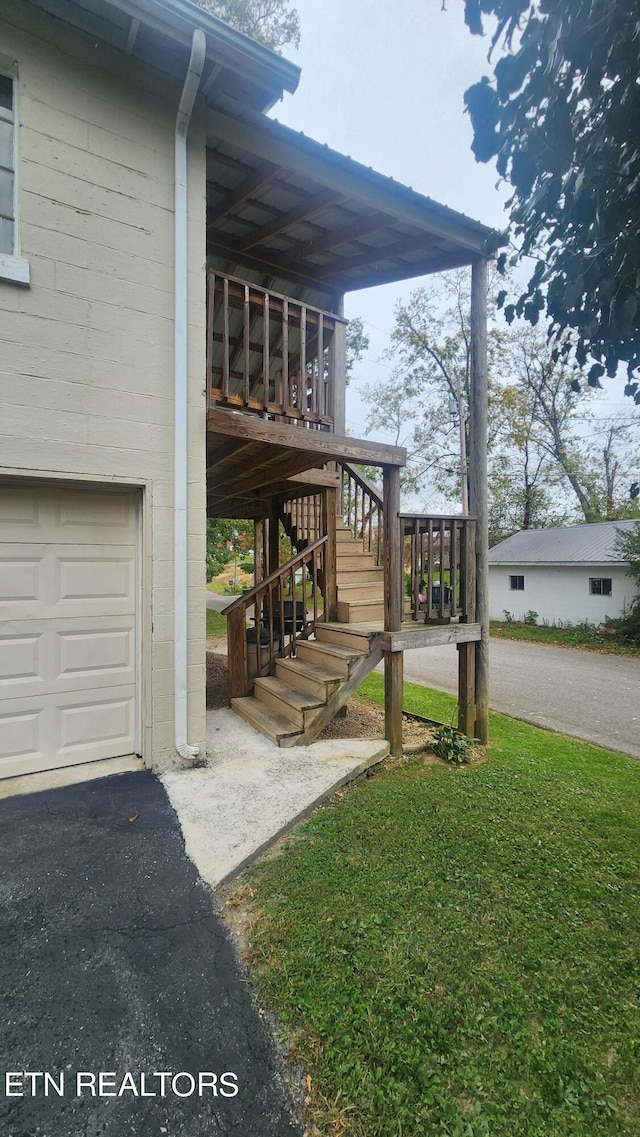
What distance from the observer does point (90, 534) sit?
347 cm

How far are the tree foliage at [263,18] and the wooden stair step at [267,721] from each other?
13282mm

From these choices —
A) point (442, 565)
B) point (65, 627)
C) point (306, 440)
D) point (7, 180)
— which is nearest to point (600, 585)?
point (442, 565)

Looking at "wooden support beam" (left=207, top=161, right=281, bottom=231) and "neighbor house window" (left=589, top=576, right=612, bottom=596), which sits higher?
"wooden support beam" (left=207, top=161, right=281, bottom=231)

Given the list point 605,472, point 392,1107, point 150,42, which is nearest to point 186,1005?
point 392,1107

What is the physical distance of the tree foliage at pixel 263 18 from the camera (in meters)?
9.88

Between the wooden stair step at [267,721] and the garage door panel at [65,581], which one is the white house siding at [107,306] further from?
the wooden stair step at [267,721]

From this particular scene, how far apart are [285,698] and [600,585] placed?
14.1 metres

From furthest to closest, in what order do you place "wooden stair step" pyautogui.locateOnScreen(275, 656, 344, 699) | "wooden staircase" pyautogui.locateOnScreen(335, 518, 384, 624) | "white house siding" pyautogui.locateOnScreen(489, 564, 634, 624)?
"white house siding" pyautogui.locateOnScreen(489, 564, 634, 624) → "wooden staircase" pyautogui.locateOnScreen(335, 518, 384, 624) → "wooden stair step" pyautogui.locateOnScreen(275, 656, 344, 699)

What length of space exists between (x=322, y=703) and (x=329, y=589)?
1.73m

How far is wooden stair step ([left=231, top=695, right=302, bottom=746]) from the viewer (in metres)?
4.07

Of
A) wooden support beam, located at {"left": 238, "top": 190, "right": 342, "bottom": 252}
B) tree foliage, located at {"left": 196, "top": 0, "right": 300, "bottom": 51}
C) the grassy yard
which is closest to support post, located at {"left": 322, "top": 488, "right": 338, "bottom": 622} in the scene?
wooden support beam, located at {"left": 238, "top": 190, "right": 342, "bottom": 252}

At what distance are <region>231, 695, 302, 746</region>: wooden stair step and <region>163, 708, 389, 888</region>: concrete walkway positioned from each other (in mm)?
77

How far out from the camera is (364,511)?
256 inches

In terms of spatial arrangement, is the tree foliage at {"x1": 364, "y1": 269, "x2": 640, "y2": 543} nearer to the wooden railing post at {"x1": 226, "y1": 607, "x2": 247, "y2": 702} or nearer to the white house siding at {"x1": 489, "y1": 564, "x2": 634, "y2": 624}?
the white house siding at {"x1": 489, "y1": 564, "x2": 634, "y2": 624}
